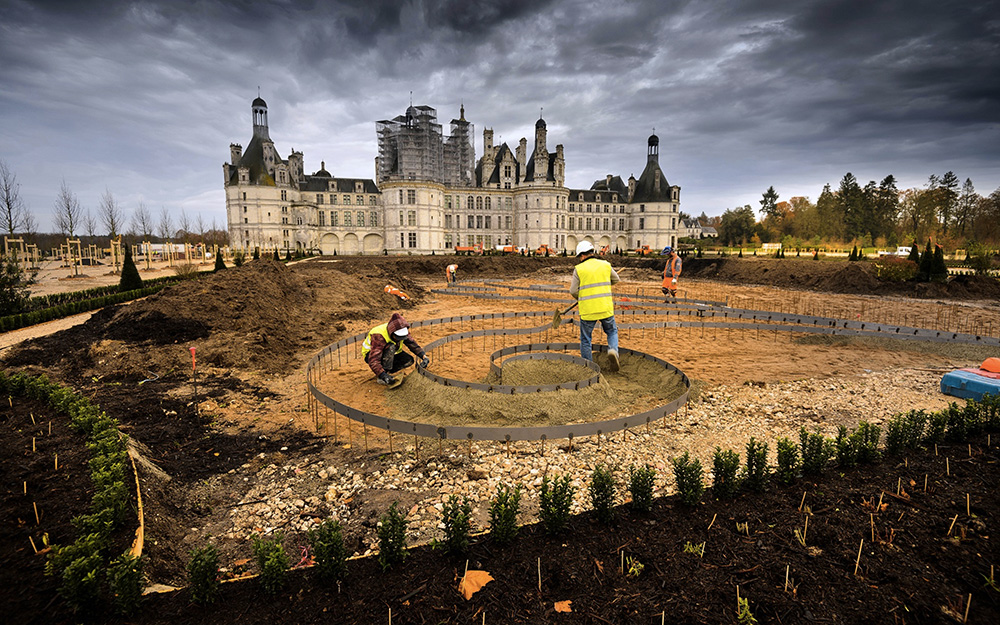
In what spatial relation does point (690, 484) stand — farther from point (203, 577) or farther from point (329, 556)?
point (203, 577)

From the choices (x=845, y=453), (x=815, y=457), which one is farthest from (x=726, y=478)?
(x=845, y=453)

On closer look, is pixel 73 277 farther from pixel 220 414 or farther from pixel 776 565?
pixel 776 565

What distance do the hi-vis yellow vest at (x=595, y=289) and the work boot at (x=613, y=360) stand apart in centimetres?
86

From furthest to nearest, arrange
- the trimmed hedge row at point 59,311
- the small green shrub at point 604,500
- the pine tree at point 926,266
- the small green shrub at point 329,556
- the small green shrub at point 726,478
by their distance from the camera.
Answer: the pine tree at point 926,266, the trimmed hedge row at point 59,311, the small green shrub at point 726,478, the small green shrub at point 604,500, the small green shrub at point 329,556

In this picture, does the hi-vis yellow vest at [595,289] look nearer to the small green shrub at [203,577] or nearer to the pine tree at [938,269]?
the small green shrub at [203,577]

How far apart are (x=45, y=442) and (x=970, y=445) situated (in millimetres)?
11932

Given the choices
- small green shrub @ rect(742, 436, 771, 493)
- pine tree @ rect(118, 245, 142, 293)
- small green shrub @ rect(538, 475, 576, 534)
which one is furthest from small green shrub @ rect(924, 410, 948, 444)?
pine tree @ rect(118, 245, 142, 293)

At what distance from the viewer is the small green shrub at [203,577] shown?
3271 millimetres

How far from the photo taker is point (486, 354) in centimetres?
1236

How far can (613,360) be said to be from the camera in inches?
377

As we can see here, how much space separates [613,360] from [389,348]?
4864 millimetres

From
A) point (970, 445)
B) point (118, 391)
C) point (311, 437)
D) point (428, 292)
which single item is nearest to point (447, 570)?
point (311, 437)

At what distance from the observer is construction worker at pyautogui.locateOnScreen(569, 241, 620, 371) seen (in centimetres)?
899

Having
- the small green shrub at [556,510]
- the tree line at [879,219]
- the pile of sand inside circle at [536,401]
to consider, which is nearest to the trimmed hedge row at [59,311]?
the pile of sand inside circle at [536,401]
